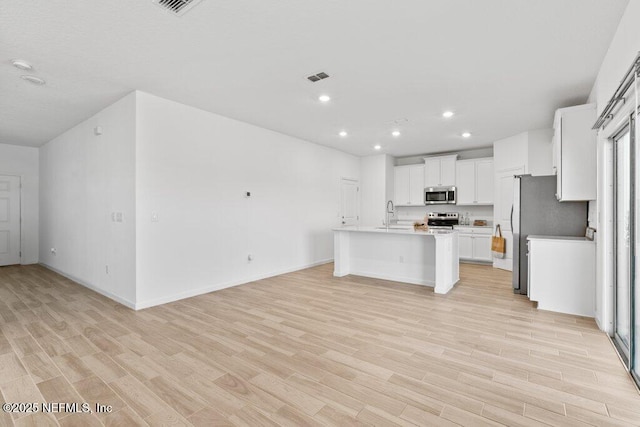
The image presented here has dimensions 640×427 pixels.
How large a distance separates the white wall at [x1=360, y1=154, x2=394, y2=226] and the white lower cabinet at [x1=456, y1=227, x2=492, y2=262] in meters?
2.04

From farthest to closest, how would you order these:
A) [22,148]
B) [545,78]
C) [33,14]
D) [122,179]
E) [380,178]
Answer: [380,178], [22,148], [122,179], [545,78], [33,14]

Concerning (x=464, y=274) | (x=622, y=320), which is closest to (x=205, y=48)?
(x=622, y=320)

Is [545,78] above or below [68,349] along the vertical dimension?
above

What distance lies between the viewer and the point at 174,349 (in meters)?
2.82

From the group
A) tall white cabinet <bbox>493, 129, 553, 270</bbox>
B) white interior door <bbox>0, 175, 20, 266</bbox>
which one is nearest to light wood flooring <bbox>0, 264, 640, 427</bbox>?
tall white cabinet <bbox>493, 129, 553, 270</bbox>

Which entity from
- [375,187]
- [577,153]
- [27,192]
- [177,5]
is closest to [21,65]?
[177,5]

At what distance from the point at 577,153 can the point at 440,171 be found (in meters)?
4.26

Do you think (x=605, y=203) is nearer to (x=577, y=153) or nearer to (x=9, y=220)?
(x=577, y=153)

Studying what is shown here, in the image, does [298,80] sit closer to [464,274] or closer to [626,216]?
[626,216]

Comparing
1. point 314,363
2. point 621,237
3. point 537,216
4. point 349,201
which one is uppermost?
point 349,201

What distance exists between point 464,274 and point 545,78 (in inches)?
146

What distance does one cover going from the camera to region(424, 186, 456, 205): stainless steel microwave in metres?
7.75

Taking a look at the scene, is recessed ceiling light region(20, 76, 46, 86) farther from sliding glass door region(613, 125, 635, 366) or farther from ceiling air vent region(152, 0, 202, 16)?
sliding glass door region(613, 125, 635, 366)

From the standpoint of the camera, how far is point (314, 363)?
8.36ft
